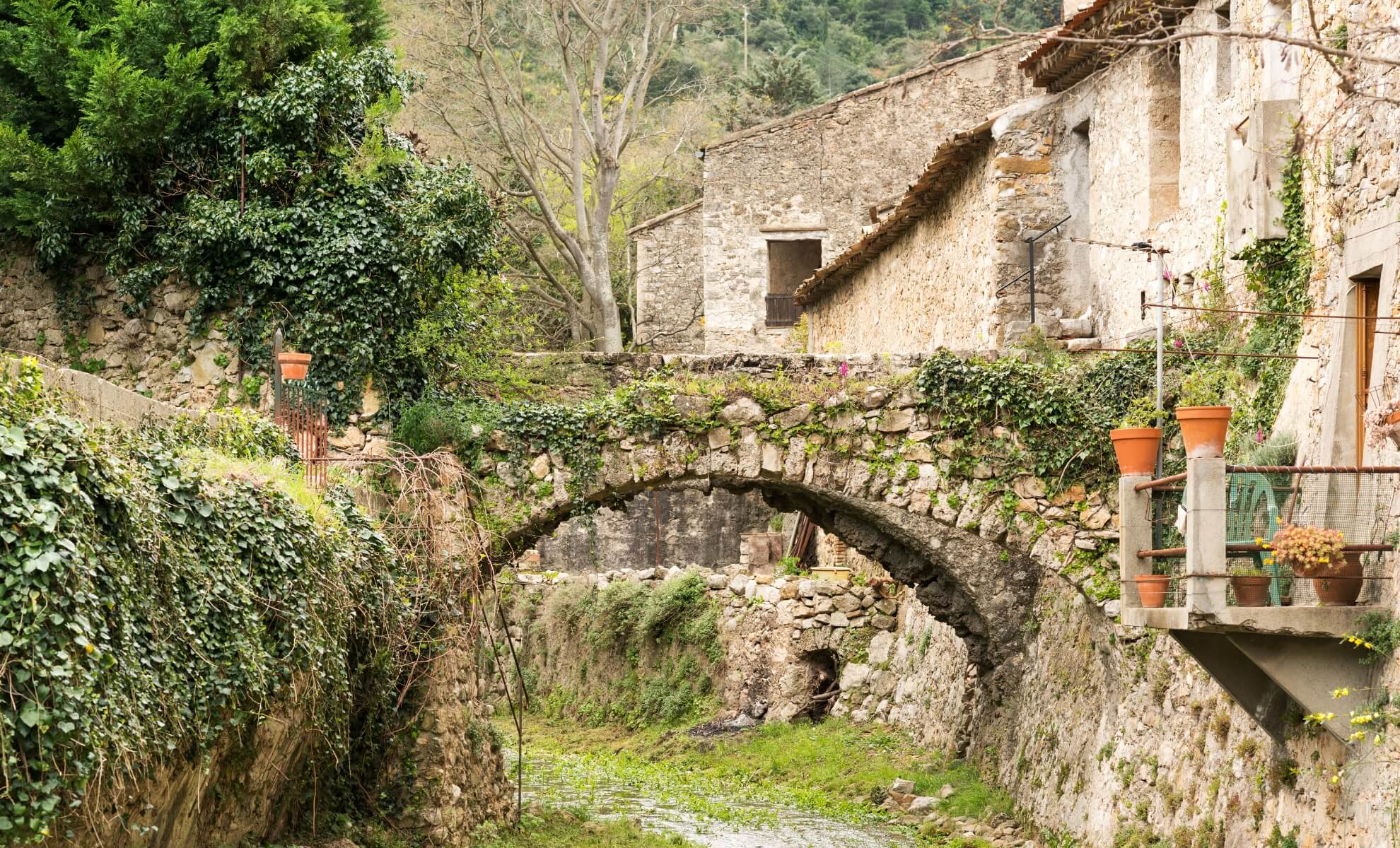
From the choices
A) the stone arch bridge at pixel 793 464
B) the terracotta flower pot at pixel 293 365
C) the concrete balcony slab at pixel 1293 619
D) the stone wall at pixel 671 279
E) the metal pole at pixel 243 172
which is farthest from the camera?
the stone wall at pixel 671 279

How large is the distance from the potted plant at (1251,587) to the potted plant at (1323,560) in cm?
13

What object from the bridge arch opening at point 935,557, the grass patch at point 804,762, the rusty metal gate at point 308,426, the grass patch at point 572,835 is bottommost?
the grass patch at point 804,762

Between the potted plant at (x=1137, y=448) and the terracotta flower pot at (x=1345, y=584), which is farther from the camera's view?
the potted plant at (x=1137, y=448)

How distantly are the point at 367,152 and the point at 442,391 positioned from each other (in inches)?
85.9

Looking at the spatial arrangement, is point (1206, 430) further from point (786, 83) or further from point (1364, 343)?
point (786, 83)

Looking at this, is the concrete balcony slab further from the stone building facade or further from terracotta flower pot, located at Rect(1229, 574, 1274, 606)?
the stone building facade

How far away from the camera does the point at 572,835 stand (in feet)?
40.6

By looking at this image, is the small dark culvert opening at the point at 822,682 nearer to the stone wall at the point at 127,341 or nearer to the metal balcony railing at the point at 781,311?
the metal balcony railing at the point at 781,311

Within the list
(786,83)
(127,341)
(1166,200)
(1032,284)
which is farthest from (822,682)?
(786,83)

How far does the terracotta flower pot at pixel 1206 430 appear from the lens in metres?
7.48

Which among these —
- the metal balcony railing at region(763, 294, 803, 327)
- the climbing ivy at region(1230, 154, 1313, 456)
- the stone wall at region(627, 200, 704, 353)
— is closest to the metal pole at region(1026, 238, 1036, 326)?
the climbing ivy at region(1230, 154, 1313, 456)

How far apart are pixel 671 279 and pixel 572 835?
16.2 meters

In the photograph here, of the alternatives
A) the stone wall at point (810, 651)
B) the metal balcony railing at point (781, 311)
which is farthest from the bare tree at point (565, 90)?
the stone wall at point (810, 651)

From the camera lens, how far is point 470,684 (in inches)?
473
